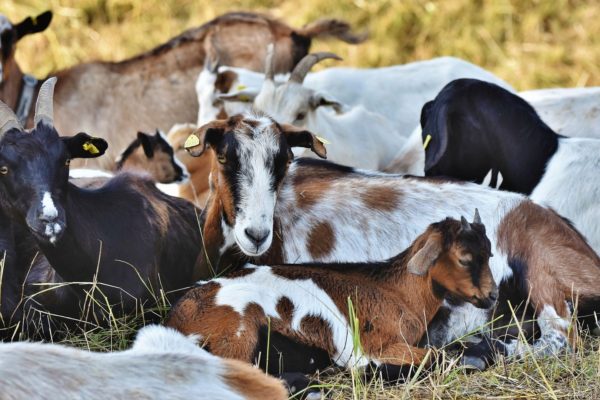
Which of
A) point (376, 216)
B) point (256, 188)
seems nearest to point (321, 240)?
point (376, 216)

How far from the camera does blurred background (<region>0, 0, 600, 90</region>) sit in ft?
39.9

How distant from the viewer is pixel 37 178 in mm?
4918

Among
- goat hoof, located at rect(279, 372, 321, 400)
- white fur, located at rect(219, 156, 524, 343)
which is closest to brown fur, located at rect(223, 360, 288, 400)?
goat hoof, located at rect(279, 372, 321, 400)

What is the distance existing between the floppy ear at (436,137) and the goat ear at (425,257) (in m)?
1.54

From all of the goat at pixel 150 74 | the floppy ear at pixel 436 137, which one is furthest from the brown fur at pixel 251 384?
the goat at pixel 150 74

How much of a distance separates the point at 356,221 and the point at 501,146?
4.42 ft

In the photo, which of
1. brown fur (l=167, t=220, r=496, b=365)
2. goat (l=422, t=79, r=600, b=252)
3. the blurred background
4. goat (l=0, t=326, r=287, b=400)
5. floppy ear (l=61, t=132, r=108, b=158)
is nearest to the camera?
goat (l=0, t=326, r=287, b=400)

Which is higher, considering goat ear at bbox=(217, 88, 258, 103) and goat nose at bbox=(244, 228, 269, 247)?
goat ear at bbox=(217, 88, 258, 103)

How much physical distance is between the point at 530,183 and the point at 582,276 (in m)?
1.17

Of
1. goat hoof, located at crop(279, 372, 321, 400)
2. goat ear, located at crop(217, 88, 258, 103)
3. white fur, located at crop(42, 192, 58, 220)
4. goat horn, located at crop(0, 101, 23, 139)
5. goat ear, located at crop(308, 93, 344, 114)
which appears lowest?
goat hoof, located at crop(279, 372, 321, 400)

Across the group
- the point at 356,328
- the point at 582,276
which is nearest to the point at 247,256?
the point at 356,328

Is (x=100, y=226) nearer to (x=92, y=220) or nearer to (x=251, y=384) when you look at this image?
(x=92, y=220)

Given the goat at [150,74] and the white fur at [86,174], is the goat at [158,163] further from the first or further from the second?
the goat at [150,74]

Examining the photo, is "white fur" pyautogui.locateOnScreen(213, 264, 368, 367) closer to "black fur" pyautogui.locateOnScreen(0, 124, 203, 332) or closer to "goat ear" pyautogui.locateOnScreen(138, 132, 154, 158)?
"black fur" pyautogui.locateOnScreen(0, 124, 203, 332)
